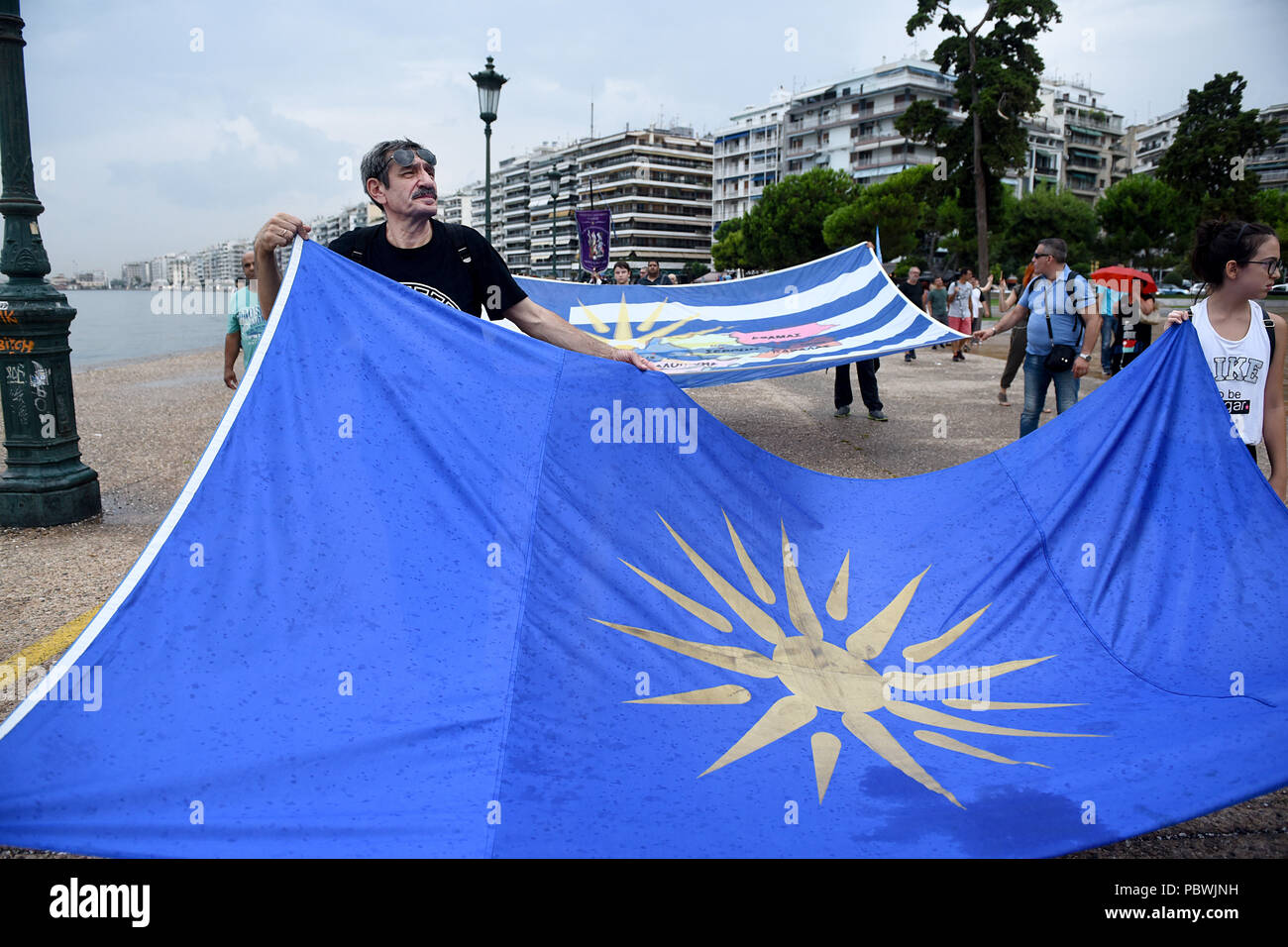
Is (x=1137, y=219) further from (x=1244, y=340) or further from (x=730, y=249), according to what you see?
(x=1244, y=340)

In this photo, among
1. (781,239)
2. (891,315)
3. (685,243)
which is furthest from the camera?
(685,243)

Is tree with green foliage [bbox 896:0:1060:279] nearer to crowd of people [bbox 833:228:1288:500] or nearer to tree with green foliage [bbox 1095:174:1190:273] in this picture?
crowd of people [bbox 833:228:1288:500]

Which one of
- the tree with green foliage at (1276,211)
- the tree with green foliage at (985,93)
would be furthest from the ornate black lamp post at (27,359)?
the tree with green foliage at (1276,211)

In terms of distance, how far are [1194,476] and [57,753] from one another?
4.01m

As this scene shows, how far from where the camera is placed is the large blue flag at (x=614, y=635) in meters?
2.14

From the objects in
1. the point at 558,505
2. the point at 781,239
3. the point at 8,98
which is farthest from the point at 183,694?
the point at 781,239

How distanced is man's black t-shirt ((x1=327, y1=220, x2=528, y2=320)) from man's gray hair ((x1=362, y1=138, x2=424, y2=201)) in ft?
0.65

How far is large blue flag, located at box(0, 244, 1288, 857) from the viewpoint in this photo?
2.14 metres

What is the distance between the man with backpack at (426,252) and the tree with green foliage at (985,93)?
3322cm

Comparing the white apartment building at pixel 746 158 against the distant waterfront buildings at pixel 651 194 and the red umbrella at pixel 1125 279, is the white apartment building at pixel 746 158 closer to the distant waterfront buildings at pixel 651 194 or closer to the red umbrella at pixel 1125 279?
the distant waterfront buildings at pixel 651 194

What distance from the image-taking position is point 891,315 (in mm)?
9203

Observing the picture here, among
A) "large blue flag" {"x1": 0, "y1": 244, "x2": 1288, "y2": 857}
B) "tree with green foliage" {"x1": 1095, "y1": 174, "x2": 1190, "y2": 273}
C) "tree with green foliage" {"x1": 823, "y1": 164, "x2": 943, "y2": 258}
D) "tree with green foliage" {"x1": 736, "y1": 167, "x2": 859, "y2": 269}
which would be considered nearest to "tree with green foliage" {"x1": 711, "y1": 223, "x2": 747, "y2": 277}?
"tree with green foliage" {"x1": 736, "y1": 167, "x2": 859, "y2": 269}
